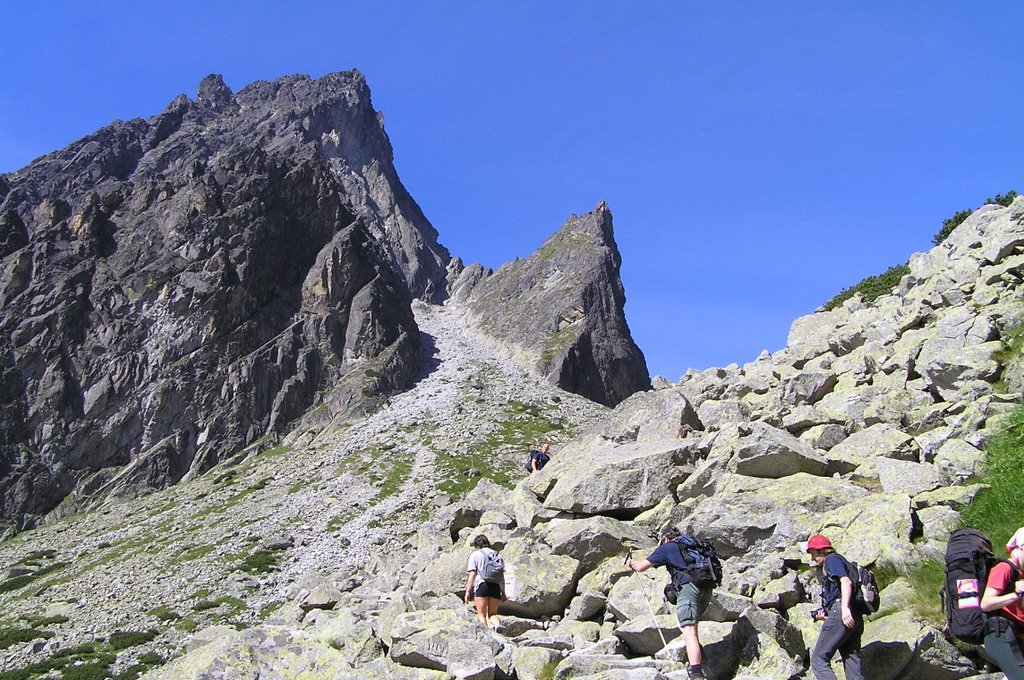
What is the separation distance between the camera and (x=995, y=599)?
9430mm

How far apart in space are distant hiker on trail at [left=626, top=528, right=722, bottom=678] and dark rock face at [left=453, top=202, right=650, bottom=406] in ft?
334

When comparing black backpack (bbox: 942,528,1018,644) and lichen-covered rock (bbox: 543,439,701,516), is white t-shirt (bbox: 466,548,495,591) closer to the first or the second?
lichen-covered rock (bbox: 543,439,701,516)

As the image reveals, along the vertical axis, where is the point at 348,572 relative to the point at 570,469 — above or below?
below

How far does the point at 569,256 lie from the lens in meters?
152

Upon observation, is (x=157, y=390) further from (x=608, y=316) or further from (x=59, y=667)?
(x=608, y=316)

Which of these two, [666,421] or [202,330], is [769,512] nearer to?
[666,421]

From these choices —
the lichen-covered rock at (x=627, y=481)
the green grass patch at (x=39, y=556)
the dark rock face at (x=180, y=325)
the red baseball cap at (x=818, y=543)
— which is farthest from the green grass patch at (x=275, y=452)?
the red baseball cap at (x=818, y=543)

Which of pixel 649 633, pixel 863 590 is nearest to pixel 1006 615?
pixel 863 590

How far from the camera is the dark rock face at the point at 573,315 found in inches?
4852

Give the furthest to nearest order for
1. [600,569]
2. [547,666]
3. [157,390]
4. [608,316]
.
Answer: [608,316] → [157,390] → [600,569] → [547,666]

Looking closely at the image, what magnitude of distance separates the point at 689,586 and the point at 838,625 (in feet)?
8.36

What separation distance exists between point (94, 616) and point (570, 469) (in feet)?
154

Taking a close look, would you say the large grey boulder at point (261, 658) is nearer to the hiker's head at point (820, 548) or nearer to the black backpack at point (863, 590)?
the hiker's head at point (820, 548)

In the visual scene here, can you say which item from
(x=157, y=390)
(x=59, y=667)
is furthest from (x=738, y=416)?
(x=157, y=390)
